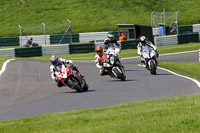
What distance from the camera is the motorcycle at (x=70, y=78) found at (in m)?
14.6

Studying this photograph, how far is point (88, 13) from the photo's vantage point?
2143 inches

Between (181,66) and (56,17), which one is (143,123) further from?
(56,17)

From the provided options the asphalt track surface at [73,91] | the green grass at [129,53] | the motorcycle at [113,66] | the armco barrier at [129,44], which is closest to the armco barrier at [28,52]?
the green grass at [129,53]

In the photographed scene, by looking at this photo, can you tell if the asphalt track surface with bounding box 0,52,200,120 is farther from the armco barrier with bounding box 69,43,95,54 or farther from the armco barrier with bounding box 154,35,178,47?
the armco barrier with bounding box 154,35,178,47

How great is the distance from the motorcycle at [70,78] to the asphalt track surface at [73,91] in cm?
29

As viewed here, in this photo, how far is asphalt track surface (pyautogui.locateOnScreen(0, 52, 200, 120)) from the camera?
39.0 feet

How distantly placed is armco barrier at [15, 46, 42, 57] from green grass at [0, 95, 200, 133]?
24.4 metres

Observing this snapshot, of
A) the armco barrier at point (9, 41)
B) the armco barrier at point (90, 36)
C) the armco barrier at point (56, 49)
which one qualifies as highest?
the armco barrier at point (90, 36)

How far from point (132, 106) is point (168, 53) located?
23.2 m

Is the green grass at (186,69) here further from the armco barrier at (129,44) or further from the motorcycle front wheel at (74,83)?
the armco barrier at (129,44)

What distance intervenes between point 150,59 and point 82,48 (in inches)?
663

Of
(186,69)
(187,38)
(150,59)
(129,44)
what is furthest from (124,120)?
(187,38)

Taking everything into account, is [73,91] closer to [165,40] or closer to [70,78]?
[70,78]

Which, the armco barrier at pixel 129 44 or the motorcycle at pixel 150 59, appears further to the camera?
the armco barrier at pixel 129 44
